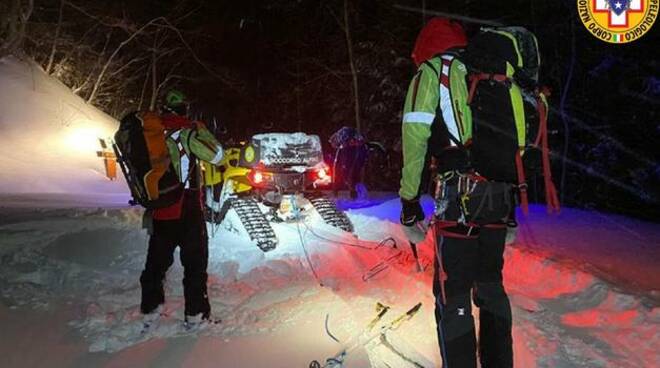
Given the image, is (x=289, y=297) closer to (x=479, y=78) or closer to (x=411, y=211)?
(x=411, y=211)

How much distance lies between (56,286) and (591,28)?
14.1 metres

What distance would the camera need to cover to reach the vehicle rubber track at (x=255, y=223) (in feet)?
22.8

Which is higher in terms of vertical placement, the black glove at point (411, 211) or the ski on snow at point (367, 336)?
the black glove at point (411, 211)

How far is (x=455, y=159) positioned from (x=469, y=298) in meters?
0.76

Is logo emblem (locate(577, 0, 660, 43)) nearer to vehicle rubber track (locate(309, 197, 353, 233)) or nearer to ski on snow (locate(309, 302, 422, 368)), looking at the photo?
vehicle rubber track (locate(309, 197, 353, 233))

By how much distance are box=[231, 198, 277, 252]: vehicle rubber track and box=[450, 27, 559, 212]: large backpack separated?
431 cm

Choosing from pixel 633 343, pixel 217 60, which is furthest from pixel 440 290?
pixel 217 60

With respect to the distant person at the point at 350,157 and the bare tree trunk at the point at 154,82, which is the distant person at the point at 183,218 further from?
the bare tree trunk at the point at 154,82

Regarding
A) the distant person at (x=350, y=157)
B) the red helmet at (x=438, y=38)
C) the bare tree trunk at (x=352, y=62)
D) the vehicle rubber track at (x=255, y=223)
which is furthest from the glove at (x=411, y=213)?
the bare tree trunk at (x=352, y=62)

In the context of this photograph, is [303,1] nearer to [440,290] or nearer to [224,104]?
[224,104]

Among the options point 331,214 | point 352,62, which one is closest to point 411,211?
point 331,214

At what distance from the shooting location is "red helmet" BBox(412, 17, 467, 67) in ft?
10.2

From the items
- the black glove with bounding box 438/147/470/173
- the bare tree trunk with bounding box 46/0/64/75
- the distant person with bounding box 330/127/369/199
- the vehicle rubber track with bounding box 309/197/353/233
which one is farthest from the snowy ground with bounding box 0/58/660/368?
the bare tree trunk with bounding box 46/0/64/75

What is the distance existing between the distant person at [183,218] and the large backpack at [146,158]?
0.06ft
